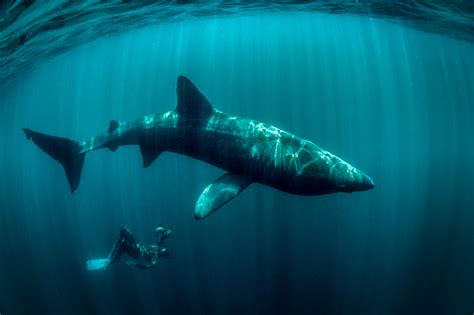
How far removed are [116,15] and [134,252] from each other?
15.6 meters

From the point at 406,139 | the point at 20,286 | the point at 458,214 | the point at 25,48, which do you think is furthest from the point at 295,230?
the point at 406,139

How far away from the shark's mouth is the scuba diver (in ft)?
34.8

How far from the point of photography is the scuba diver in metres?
13.5

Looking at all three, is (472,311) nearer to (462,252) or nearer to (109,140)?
(462,252)

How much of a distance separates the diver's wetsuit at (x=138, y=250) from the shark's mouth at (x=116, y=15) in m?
10.6

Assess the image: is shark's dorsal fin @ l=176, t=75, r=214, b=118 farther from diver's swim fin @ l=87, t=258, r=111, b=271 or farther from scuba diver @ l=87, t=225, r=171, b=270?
diver's swim fin @ l=87, t=258, r=111, b=271

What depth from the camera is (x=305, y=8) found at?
25000mm

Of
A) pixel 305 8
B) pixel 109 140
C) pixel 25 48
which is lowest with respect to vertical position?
pixel 109 140

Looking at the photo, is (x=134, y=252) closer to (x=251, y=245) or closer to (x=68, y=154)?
(x=68, y=154)

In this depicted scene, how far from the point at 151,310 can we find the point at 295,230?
59.6 feet

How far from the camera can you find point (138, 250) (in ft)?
45.3

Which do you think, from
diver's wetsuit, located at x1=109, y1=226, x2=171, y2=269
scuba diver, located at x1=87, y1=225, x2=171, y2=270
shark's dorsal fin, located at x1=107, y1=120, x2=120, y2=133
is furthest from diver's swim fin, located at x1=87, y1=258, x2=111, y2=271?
shark's dorsal fin, located at x1=107, y1=120, x2=120, y2=133

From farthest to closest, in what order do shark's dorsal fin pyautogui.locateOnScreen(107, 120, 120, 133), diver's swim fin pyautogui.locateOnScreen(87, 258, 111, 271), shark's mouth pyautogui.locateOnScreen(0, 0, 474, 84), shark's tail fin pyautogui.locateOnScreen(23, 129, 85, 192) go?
shark's mouth pyautogui.locateOnScreen(0, 0, 474, 84) → diver's swim fin pyautogui.locateOnScreen(87, 258, 111, 271) → shark's tail fin pyautogui.locateOnScreen(23, 129, 85, 192) → shark's dorsal fin pyautogui.locateOnScreen(107, 120, 120, 133)

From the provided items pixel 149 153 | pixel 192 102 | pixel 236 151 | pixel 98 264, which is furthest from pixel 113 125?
pixel 98 264
